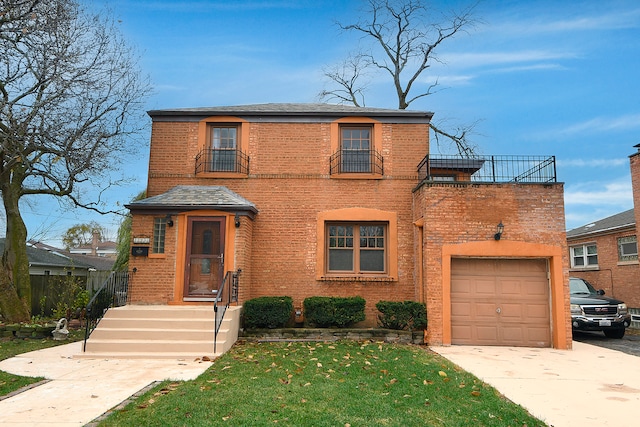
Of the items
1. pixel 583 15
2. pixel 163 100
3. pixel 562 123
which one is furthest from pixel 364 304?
pixel 562 123

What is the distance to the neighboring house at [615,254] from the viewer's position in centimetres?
1683

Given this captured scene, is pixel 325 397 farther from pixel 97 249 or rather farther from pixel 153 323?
pixel 97 249

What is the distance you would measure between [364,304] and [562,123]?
684 inches

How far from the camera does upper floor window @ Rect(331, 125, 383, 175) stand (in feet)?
38.6

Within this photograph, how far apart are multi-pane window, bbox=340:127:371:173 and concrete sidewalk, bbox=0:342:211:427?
6.63 metres

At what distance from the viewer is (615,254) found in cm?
1817

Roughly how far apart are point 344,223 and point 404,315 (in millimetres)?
2999

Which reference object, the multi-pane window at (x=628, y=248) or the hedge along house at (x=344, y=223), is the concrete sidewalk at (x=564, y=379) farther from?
the multi-pane window at (x=628, y=248)

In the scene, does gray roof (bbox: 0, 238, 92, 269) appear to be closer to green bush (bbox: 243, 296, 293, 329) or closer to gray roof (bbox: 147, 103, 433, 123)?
gray roof (bbox: 147, 103, 433, 123)

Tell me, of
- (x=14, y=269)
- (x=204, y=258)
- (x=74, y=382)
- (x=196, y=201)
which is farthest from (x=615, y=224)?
(x=14, y=269)

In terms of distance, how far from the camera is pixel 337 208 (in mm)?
11484

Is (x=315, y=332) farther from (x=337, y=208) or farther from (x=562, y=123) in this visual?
(x=562, y=123)

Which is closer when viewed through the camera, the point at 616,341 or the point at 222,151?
the point at 616,341

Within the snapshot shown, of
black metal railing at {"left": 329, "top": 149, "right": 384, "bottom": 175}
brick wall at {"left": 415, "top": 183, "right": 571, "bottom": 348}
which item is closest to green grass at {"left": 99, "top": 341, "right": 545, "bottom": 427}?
brick wall at {"left": 415, "top": 183, "right": 571, "bottom": 348}
